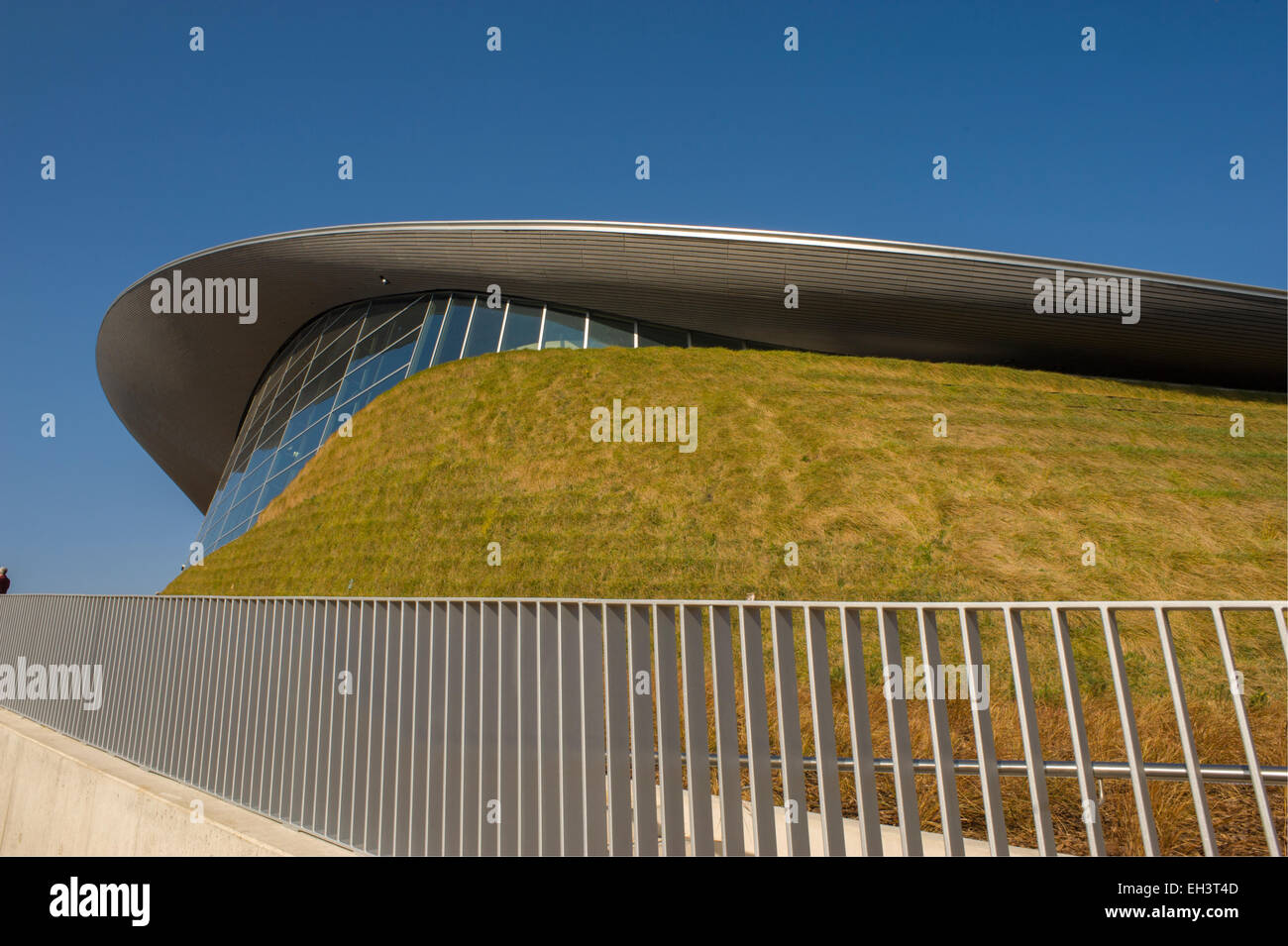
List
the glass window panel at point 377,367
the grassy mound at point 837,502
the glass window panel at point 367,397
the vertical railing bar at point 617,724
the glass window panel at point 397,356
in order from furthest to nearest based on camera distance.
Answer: the glass window panel at point 377,367 → the glass window panel at point 397,356 → the glass window panel at point 367,397 → the grassy mound at point 837,502 → the vertical railing bar at point 617,724

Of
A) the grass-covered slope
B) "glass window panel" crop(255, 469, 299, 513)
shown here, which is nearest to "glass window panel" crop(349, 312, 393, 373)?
the grass-covered slope

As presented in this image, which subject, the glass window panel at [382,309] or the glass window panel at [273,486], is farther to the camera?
the glass window panel at [382,309]

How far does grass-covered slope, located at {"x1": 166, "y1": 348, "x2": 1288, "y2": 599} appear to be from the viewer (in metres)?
11.9

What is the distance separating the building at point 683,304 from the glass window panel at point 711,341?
3cm

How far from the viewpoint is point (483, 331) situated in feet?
62.4

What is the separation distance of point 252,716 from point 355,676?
1674mm

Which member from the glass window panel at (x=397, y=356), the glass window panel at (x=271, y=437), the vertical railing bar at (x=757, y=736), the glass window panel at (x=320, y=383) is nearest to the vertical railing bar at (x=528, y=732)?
the vertical railing bar at (x=757, y=736)

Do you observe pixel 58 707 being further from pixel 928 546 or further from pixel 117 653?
pixel 928 546

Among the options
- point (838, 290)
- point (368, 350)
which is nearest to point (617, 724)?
point (838, 290)

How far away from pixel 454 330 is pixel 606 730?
16.7 m

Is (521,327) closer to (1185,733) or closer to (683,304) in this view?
(683,304)

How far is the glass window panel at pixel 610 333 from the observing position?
1839cm

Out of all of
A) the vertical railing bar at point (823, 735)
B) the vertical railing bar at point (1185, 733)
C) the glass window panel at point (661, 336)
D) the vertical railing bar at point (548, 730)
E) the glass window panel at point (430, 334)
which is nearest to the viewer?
the vertical railing bar at point (1185, 733)

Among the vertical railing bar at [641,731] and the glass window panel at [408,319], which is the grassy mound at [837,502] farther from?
the vertical railing bar at [641,731]
